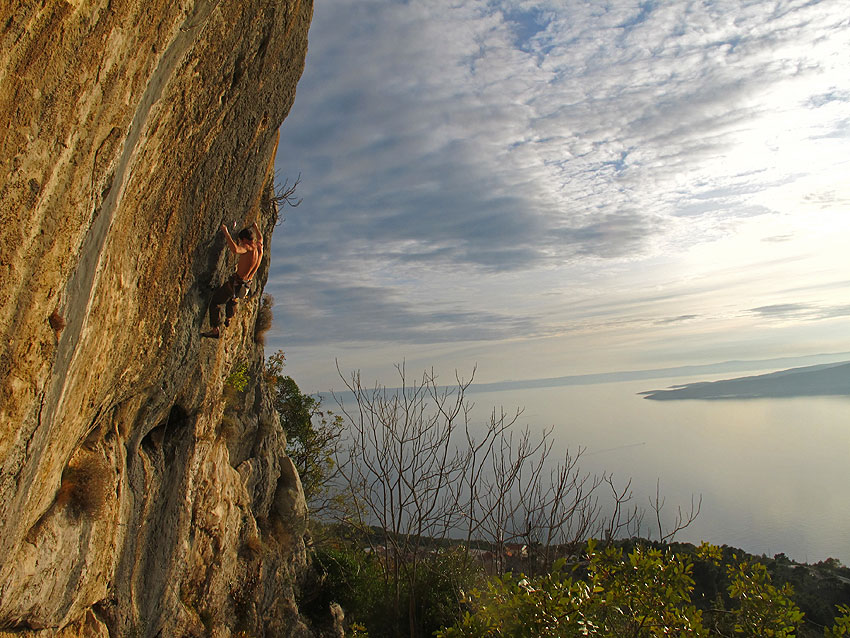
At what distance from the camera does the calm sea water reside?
43094 mm

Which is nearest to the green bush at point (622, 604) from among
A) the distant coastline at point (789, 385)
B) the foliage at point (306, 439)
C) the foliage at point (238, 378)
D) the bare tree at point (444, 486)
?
the bare tree at point (444, 486)

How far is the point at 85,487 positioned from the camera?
6449mm

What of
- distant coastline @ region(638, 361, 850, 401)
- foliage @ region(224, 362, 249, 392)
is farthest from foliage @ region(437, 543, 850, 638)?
distant coastline @ region(638, 361, 850, 401)

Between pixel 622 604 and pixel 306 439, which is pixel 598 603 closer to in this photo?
pixel 622 604

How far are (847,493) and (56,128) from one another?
77524 millimetres

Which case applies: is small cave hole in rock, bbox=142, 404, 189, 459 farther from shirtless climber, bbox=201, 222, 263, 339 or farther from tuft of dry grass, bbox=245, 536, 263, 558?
tuft of dry grass, bbox=245, 536, 263, 558

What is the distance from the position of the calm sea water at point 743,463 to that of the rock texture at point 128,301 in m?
8.58

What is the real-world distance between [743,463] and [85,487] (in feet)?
288

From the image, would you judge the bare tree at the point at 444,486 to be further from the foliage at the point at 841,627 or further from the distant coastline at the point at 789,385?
the distant coastline at the point at 789,385

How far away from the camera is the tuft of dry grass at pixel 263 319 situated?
47.4 feet

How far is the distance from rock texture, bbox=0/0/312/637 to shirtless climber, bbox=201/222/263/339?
0.31 metres

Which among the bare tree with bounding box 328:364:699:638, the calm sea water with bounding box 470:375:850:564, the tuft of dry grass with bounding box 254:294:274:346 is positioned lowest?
the calm sea water with bounding box 470:375:850:564

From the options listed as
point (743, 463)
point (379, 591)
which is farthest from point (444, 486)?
point (743, 463)

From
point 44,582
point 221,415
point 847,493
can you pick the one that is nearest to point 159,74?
point 44,582
